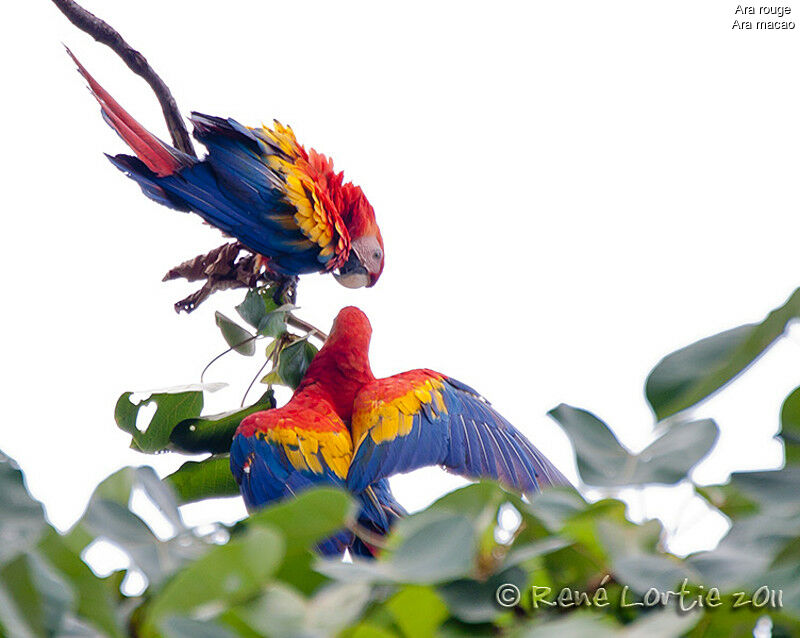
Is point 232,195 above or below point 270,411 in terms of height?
above

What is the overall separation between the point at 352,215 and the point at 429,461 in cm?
47

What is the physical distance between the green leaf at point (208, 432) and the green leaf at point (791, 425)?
57 cm

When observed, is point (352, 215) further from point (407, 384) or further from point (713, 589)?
point (713, 589)

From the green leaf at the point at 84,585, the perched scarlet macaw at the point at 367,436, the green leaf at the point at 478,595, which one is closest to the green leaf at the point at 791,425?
the green leaf at the point at 478,595

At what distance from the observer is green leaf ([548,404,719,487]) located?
29 centimetres

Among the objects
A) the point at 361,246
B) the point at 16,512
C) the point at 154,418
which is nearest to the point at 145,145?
the point at 361,246

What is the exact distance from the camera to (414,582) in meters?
0.23

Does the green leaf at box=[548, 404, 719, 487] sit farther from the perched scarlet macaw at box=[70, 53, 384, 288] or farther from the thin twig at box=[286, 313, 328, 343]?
the perched scarlet macaw at box=[70, 53, 384, 288]

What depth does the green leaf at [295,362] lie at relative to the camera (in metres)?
0.90

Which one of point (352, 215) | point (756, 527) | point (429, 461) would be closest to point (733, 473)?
point (756, 527)

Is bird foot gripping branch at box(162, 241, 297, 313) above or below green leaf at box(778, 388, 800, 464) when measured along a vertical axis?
above

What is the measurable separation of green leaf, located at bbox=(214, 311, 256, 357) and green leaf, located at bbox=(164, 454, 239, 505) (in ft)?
0.46

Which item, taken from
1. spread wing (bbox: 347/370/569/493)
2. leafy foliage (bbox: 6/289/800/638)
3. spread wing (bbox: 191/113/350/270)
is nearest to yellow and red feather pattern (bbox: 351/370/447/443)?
spread wing (bbox: 347/370/569/493)

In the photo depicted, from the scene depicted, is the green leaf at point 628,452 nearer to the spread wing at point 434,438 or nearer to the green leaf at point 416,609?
the green leaf at point 416,609
